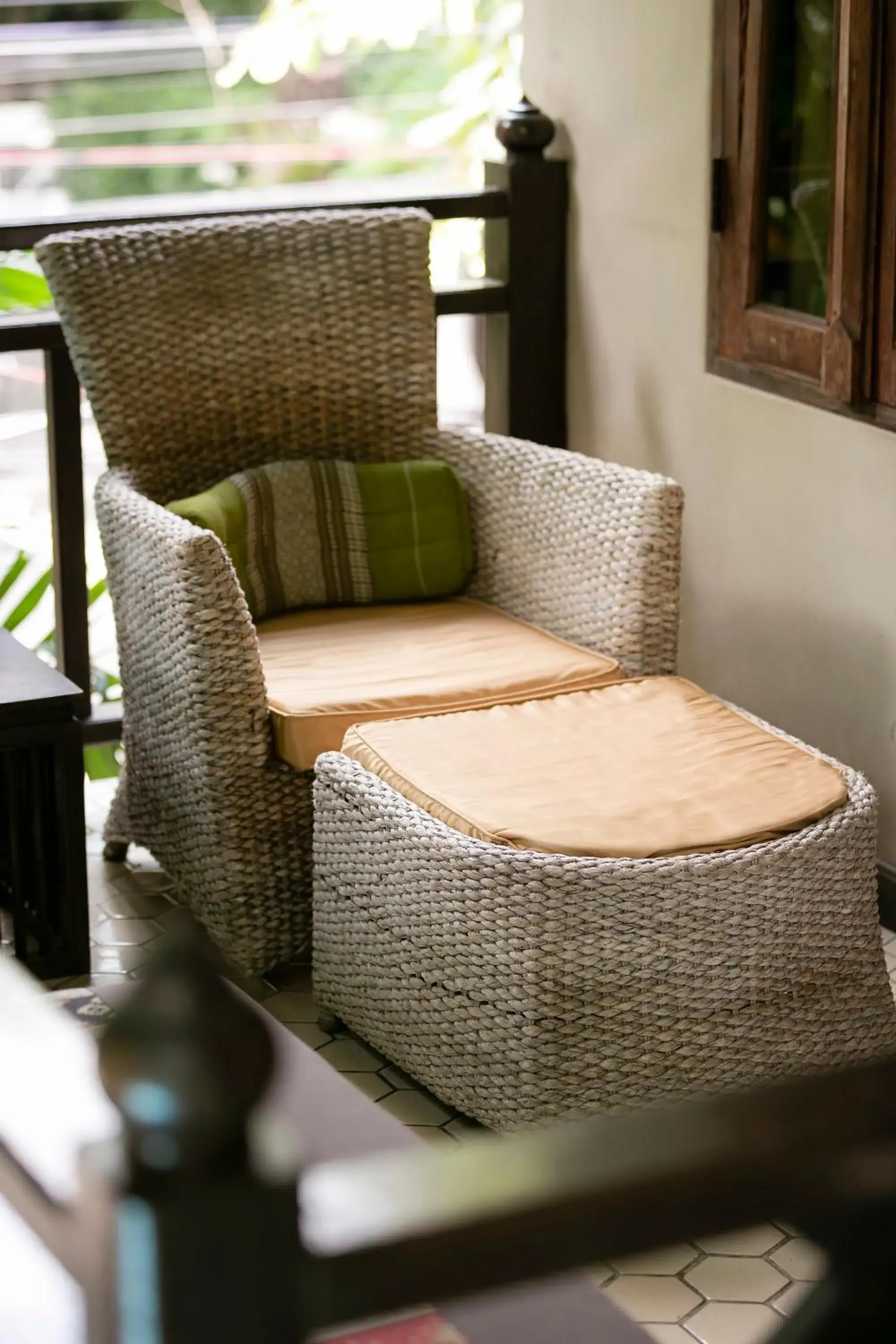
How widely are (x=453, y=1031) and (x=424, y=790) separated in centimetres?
27

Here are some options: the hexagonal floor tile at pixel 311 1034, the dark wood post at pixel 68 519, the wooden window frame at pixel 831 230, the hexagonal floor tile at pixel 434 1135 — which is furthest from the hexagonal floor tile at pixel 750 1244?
the dark wood post at pixel 68 519

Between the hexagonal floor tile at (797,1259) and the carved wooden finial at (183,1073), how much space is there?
1.50m

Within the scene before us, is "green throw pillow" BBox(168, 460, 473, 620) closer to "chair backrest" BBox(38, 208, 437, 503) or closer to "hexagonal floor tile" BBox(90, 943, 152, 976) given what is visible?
"chair backrest" BBox(38, 208, 437, 503)

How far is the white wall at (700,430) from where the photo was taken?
260 cm

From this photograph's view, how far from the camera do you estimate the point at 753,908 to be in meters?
1.94

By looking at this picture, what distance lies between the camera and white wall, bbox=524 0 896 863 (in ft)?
8.54

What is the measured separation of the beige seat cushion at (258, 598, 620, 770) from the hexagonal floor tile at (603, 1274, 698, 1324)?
2.53 feet

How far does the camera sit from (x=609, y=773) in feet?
6.88

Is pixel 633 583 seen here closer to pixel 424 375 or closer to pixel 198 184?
pixel 424 375

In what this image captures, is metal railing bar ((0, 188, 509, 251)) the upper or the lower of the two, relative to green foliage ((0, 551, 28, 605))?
upper

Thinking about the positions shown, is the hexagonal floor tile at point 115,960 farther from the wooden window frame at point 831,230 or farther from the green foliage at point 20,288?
the wooden window frame at point 831,230

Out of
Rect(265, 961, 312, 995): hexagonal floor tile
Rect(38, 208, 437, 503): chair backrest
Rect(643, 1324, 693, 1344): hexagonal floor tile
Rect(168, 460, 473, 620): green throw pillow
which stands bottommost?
Rect(265, 961, 312, 995): hexagonal floor tile

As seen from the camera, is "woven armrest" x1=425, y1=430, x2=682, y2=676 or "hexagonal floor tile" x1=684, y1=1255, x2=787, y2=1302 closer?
"hexagonal floor tile" x1=684, y1=1255, x2=787, y2=1302

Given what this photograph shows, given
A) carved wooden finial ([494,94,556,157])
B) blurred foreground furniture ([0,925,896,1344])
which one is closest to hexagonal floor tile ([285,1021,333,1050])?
carved wooden finial ([494,94,556,157])
